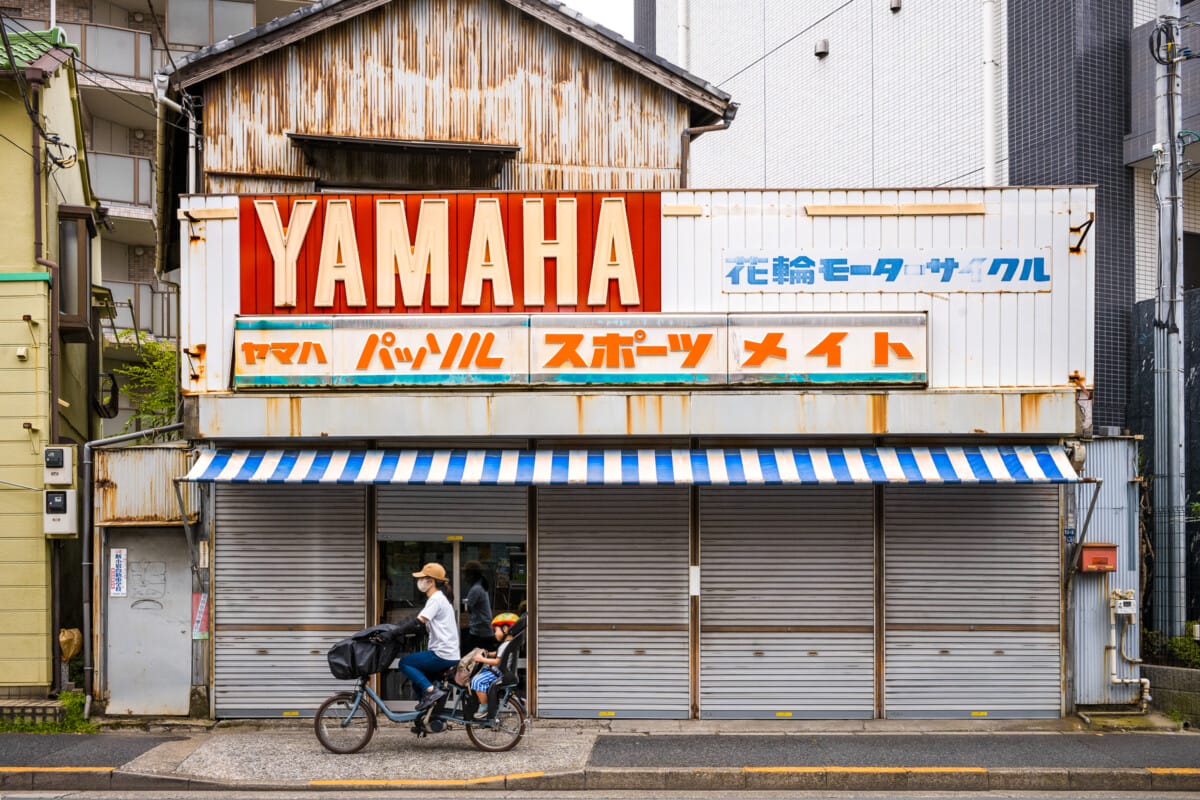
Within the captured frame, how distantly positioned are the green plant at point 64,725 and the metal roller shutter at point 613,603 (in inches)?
192

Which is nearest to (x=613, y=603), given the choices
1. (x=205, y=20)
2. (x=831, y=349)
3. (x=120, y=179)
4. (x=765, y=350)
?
(x=765, y=350)

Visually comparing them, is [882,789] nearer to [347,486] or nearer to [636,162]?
[347,486]

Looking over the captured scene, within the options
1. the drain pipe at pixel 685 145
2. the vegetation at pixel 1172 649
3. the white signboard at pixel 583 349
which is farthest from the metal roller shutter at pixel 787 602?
the drain pipe at pixel 685 145

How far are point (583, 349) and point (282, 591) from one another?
4.27m

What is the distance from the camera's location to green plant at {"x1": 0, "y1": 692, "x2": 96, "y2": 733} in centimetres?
1182

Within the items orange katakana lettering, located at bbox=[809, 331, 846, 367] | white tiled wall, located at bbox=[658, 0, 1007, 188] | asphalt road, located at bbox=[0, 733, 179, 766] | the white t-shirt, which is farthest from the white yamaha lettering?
white tiled wall, located at bbox=[658, 0, 1007, 188]

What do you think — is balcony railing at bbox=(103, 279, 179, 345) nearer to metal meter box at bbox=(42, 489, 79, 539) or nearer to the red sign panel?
metal meter box at bbox=(42, 489, 79, 539)

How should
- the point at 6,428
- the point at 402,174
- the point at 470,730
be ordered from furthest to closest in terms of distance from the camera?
the point at 402,174 < the point at 6,428 < the point at 470,730

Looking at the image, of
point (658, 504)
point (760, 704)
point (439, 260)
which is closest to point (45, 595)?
point (439, 260)

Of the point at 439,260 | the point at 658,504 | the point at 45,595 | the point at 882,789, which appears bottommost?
the point at 882,789

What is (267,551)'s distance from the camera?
12344 mm

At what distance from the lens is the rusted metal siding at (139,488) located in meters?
12.3

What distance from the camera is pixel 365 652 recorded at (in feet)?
35.0

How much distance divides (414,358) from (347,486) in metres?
1.66
